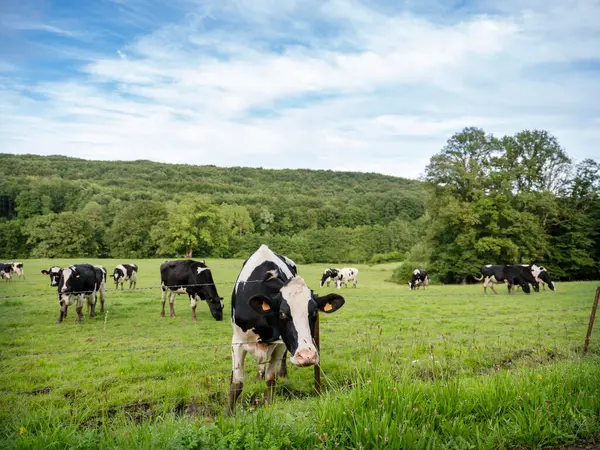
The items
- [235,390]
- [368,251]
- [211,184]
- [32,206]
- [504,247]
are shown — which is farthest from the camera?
[211,184]

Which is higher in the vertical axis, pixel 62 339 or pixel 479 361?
pixel 479 361

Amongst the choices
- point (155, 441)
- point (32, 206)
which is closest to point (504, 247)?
point (155, 441)

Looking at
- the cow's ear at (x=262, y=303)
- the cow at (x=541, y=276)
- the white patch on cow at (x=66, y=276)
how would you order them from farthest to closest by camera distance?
the cow at (x=541, y=276)
the white patch on cow at (x=66, y=276)
the cow's ear at (x=262, y=303)

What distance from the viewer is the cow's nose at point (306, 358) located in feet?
14.8

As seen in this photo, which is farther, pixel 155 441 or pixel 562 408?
pixel 562 408

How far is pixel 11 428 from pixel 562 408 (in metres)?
6.13

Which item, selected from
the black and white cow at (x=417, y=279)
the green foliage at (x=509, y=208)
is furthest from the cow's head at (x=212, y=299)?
the green foliage at (x=509, y=208)

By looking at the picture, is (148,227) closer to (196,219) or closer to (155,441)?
(196,219)

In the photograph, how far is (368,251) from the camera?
7312 cm

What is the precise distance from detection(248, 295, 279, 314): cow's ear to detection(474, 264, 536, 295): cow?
927 inches

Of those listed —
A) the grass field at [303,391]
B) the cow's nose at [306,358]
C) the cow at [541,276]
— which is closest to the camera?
the grass field at [303,391]

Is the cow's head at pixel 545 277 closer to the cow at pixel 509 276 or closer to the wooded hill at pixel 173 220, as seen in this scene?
the cow at pixel 509 276

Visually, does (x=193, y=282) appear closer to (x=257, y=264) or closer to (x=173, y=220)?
(x=257, y=264)

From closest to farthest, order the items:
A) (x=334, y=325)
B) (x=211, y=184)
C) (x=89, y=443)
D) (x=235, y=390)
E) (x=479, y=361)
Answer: (x=89, y=443), (x=235, y=390), (x=479, y=361), (x=334, y=325), (x=211, y=184)
